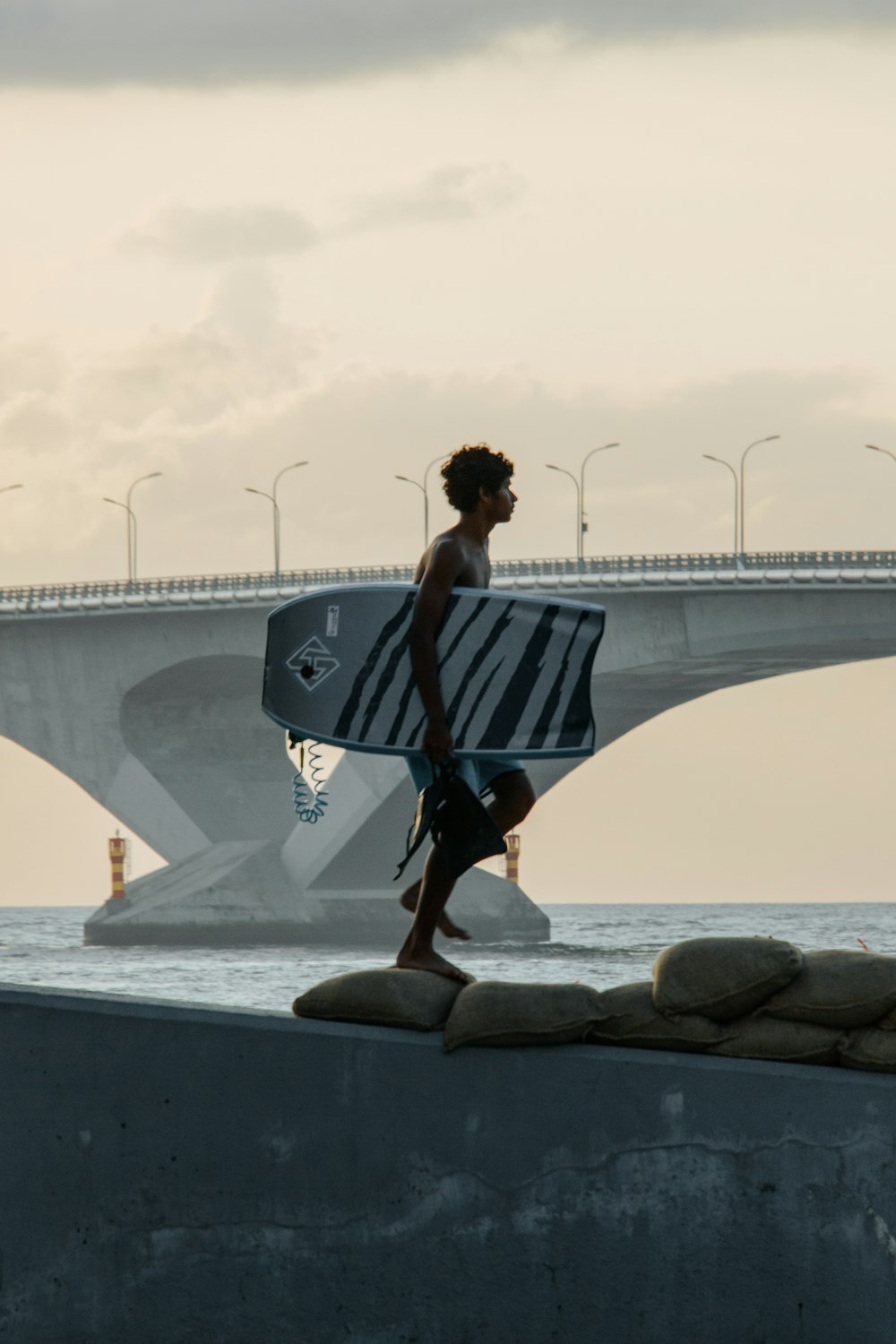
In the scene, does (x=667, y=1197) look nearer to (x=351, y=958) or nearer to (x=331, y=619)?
(x=331, y=619)

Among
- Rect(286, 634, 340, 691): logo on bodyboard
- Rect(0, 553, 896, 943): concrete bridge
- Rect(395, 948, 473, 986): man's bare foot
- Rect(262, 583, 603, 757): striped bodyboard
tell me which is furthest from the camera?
Rect(0, 553, 896, 943): concrete bridge

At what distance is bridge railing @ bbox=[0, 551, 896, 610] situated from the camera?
171 feet

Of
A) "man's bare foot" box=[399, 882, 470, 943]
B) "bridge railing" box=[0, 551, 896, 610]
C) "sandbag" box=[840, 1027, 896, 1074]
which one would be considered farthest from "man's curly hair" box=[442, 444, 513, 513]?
"bridge railing" box=[0, 551, 896, 610]

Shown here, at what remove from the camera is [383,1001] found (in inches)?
208

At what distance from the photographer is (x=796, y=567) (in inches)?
2041

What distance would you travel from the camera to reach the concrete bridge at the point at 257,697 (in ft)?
172

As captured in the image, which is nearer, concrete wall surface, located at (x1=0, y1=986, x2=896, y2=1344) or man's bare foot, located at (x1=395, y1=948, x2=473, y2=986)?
concrete wall surface, located at (x1=0, y1=986, x2=896, y2=1344)

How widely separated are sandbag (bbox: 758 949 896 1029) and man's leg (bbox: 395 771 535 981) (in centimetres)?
91

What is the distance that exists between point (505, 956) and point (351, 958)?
3964 mm

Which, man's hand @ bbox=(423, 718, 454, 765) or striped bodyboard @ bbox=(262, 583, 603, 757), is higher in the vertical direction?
striped bodyboard @ bbox=(262, 583, 603, 757)

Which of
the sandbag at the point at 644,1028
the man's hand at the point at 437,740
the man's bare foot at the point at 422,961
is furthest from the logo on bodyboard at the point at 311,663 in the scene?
the sandbag at the point at 644,1028

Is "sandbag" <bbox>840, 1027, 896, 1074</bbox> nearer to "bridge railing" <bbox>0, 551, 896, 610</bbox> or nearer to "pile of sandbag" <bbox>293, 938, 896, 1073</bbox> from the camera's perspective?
"pile of sandbag" <bbox>293, 938, 896, 1073</bbox>

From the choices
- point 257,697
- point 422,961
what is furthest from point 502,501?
point 257,697

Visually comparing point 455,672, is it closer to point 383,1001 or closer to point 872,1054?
point 383,1001
